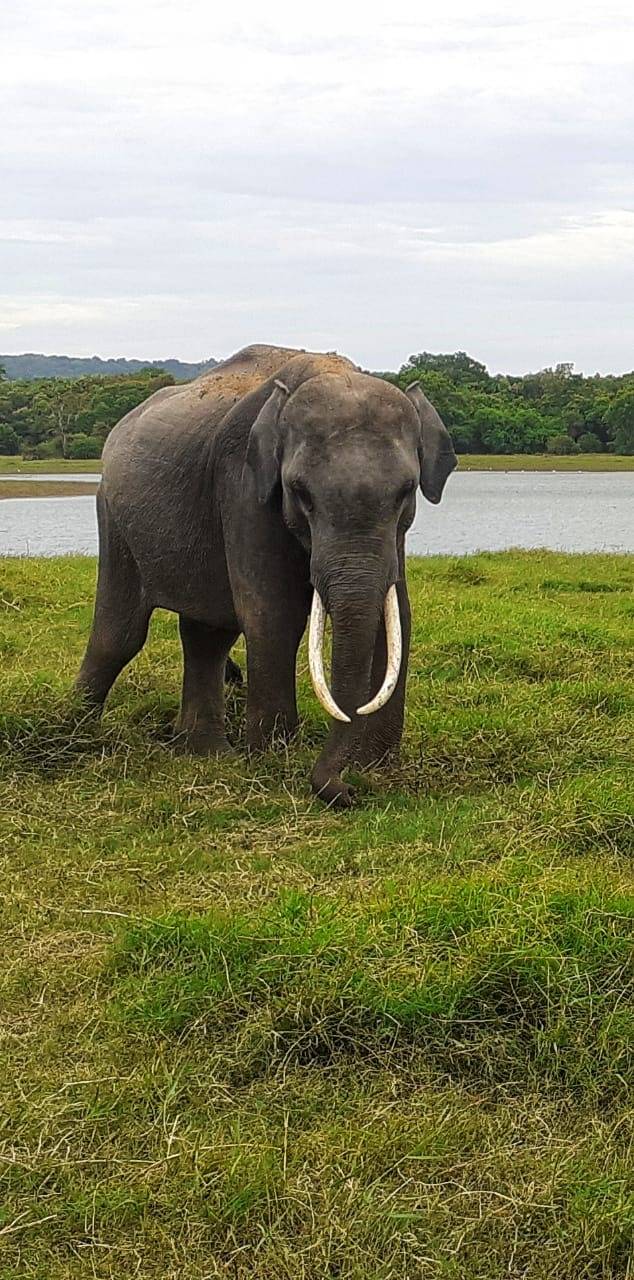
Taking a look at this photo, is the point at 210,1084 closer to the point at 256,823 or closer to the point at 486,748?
the point at 256,823

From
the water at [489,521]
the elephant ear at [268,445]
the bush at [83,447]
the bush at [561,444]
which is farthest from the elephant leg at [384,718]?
the bush at [561,444]

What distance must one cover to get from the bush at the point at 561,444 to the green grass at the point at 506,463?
274 millimetres

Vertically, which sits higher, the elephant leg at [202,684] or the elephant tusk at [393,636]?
the elephant tusk at [393,636]

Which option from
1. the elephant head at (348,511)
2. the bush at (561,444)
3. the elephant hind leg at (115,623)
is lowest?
the bush at (561,444)

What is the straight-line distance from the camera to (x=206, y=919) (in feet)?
16.3

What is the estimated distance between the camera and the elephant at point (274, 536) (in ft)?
21.5

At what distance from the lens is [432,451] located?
727 centimetres

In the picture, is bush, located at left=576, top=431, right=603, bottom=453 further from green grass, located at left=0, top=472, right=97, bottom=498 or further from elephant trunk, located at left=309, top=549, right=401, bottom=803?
elephant trunk, located at left=309, top=549, right=401, bottom=803

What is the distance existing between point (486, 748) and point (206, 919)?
3.02m

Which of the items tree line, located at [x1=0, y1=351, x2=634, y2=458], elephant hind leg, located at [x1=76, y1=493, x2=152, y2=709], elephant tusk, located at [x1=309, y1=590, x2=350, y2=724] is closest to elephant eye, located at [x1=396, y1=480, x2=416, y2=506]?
elephant tusk, located at [x1=309, y1=590, x2=350, y2=724]

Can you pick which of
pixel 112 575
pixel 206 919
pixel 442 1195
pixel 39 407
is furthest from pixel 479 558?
pixel 39 407

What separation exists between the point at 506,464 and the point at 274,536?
3735 centimetres

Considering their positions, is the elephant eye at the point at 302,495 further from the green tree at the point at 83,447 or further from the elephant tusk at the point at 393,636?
the green tree at the point at 83,447

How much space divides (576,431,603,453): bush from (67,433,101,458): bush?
50.4 feet
